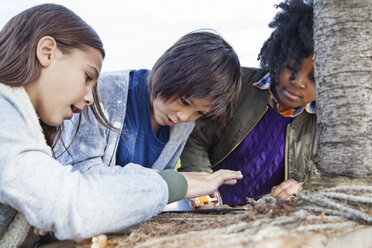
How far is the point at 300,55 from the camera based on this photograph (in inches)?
93.8

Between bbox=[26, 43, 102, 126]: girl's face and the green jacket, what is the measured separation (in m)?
1.14

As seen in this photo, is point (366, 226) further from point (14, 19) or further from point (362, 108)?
point (14, 19)

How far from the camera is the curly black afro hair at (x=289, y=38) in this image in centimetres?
238

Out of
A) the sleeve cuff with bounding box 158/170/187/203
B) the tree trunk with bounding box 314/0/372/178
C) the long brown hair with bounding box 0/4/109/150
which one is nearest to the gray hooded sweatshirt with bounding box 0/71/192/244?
the sleeve cuff with bounding box 158/170/187/203

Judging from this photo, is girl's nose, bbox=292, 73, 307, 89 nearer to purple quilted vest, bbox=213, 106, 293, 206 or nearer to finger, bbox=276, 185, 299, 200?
purple quilted vest, bbox=213, 106, 293, 206

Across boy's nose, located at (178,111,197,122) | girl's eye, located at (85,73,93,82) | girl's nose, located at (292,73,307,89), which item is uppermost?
girl's eye, located at (85,73,93,82)

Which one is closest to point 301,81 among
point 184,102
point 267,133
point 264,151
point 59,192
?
point 267,133

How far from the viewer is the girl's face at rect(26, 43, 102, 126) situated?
1513 millimetres

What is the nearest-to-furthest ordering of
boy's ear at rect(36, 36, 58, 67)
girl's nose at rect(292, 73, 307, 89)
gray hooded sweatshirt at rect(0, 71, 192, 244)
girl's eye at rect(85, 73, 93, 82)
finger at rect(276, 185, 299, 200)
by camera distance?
gray hooded sweatshirt at rect(0, 71, 192, 244), boy's ear at rect(36, 36, 58, 67), girl's eye at rect(85, 73, 93, 82), finger at rect(276, 185, 299, 200), girl's nose at rect(292, 73, 307, 89)

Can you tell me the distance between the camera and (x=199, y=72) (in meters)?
1.97

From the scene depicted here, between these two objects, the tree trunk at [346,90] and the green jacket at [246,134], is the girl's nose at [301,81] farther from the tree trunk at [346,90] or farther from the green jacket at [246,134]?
the tree trunk at [346,90]

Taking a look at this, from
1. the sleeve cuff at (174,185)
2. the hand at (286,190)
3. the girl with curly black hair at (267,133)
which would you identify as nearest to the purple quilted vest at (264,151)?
the girl with curly black hair at (267,133)

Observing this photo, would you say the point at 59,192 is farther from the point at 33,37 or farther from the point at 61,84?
the point at 33,37

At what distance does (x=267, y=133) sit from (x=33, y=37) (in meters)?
1.68
